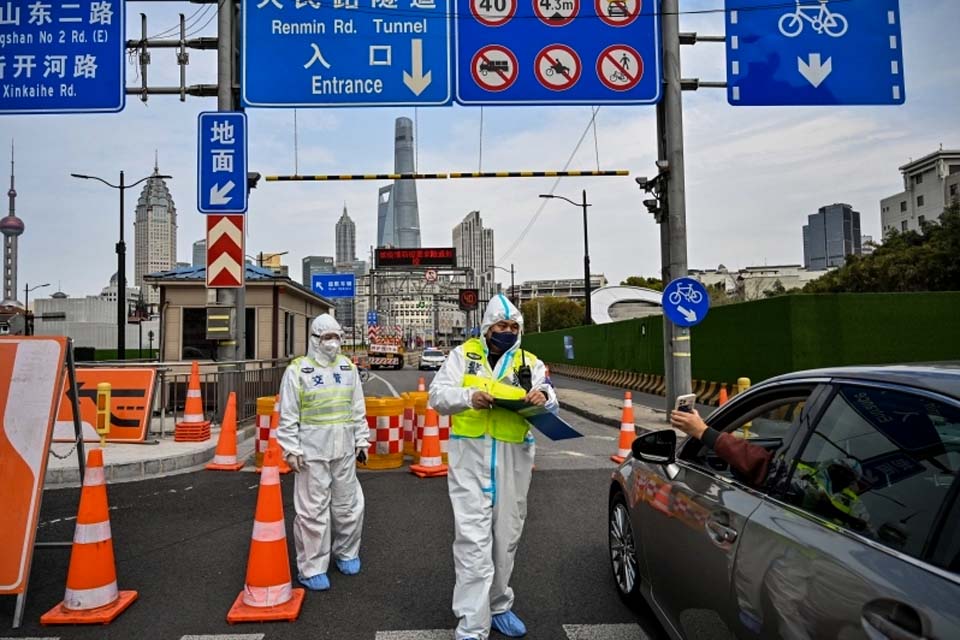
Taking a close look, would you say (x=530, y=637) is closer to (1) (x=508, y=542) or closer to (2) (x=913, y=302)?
(1) (x=508, y=542)

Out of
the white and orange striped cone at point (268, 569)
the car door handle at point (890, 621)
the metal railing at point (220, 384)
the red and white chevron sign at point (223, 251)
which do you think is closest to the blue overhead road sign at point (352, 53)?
the red and white chevron sign at point (223, 251)

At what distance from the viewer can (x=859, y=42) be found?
10.4m

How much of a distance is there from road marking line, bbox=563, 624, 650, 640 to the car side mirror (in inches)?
40.0

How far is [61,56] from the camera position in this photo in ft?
33.8

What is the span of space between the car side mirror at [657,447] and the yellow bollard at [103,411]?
8252 mm

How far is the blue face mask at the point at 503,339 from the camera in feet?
12.4

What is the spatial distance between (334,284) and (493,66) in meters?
28.0

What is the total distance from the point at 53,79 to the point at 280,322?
29.7ft

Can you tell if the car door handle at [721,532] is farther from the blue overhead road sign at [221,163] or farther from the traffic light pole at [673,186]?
the blue overhead road sign at [221,163]

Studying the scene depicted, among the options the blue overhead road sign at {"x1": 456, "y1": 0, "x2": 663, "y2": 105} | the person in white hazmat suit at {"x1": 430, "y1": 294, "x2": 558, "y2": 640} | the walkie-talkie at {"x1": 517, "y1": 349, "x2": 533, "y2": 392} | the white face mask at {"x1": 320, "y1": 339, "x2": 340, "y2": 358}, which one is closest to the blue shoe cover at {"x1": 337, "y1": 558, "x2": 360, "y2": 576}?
the person in white hazmat suit at {"x1": 430, "y1": 294, "x2": 558, "y2": 640}

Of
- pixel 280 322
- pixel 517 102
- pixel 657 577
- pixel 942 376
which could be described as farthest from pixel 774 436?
pixel 280 322

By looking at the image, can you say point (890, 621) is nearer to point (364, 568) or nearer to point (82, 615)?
point (364, 568)

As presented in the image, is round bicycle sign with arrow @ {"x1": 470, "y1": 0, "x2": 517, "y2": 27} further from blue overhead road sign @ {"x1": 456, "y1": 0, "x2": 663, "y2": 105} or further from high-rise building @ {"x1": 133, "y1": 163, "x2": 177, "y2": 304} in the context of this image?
high-rise building @ {"x1": 133, "y1": 163, "x2": 177, "y2": 304}

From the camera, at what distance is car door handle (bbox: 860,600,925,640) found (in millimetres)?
1615
